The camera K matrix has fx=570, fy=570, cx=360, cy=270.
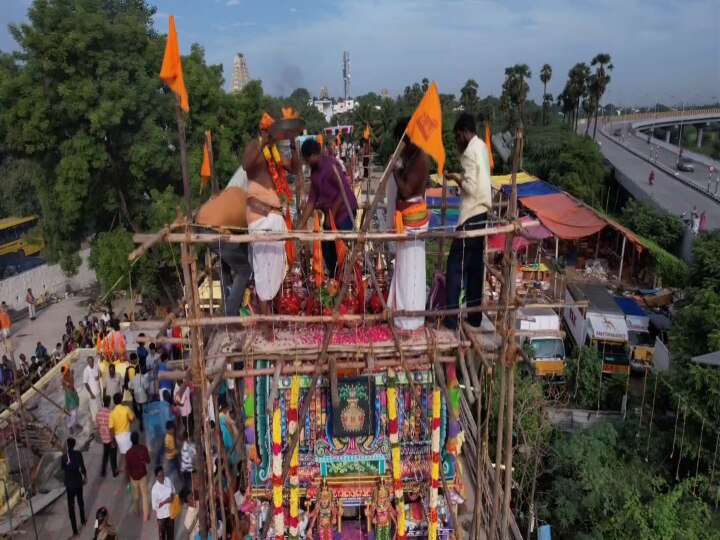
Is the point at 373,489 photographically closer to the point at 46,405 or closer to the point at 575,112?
the point at 46,405

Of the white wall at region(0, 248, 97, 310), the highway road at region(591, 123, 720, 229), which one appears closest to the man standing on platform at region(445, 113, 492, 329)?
the white wall at region(0, 248, 97, 310)

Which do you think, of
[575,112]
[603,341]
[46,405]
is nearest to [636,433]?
[603,341]

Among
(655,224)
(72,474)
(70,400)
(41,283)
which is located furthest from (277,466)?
(655,224)

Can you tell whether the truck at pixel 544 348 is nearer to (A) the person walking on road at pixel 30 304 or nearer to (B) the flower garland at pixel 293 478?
(B) the flower garland at pixel 293 478

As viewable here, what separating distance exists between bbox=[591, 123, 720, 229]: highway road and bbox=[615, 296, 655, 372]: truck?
12.1 metres

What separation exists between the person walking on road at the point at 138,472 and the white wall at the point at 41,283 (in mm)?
16913

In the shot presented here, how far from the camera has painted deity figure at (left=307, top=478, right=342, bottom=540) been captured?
21.9 feet

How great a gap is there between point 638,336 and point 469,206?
14.8 metres

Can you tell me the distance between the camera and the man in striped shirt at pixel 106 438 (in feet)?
30.1

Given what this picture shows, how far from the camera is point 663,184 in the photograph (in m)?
38.8

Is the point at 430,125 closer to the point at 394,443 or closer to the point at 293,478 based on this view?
the point at 394,443

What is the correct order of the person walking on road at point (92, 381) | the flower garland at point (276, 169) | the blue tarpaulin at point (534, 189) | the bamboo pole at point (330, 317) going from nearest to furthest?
the bamboo pole at point (330, 317)
the flower garland at point (276, 169)
the person walking on road at point (92, 381)
the blue tarpaulin at point (534, 189)

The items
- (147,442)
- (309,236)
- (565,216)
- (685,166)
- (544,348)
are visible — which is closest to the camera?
(309,236)

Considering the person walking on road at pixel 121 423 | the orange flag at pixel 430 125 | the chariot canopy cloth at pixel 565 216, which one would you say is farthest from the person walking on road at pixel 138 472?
the chariot canopy cloth at pixel 565 216
